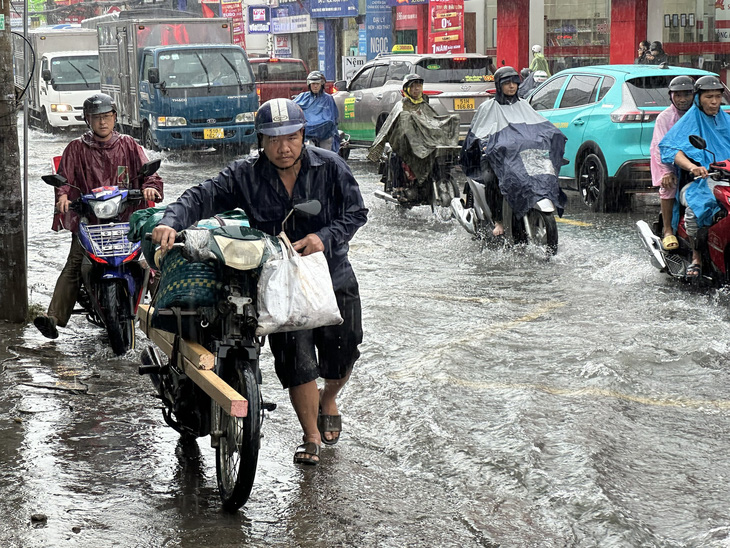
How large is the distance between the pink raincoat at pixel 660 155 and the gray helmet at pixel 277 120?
4961 millimetres

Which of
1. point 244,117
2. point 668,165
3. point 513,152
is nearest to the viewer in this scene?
point 668,165

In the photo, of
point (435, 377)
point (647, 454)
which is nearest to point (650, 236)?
point (435, 377)

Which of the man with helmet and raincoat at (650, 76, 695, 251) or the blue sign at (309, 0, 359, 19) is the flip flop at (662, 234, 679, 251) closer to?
the man with helmet and raincoat at (650, 76, 695, 251)

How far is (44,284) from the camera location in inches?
398

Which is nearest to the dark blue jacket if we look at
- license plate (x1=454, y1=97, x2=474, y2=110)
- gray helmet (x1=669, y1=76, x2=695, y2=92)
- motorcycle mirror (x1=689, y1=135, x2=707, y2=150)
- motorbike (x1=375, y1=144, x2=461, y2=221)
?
motorcycle mirror (x1=689, y1=135, x2=707, y2=150)

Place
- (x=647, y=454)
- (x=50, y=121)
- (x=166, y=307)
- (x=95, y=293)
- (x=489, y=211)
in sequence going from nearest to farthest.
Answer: (x=166, y=307) → (x=647, y=454) → (x=95, y=293) → (x=489, y=211) → (x=50, y=121)

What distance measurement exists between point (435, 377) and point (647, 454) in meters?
1.62

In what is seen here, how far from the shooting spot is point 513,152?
10.8m

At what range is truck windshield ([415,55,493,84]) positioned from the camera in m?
18.3

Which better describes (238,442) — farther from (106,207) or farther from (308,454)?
(106,207)

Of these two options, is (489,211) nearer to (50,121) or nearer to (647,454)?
(647,454)

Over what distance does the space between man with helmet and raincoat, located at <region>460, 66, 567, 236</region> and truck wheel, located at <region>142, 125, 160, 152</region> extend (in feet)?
39.4

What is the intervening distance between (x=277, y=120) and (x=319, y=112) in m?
12.1

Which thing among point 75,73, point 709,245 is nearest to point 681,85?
point 709,245
